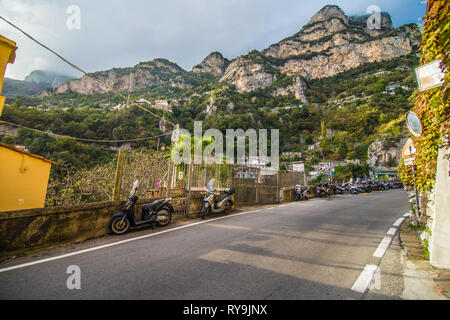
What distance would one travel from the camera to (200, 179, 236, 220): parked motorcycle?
709 cm

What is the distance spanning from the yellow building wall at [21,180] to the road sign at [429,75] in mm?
9606

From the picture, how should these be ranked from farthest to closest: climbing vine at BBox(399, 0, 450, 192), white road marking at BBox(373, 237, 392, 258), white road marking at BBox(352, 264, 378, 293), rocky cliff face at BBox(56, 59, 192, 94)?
rocky cliff face at BBox(56, 59, 192, 94)
white road marking at BBox(373, 237, 392, 258)
climbing vine at BBox(399, 0, 450, 192)
white road marking at BBox(352, 264, 378, 293)

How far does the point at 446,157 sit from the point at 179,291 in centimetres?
406

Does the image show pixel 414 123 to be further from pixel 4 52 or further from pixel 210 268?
pixel 4 52

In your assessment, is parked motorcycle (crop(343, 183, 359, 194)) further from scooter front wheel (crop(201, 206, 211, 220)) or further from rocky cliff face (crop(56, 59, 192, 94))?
rocky cliff face (crop(56, 59, 192, 94))

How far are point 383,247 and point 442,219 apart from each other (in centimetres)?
142

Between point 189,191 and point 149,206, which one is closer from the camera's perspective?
point 149,206

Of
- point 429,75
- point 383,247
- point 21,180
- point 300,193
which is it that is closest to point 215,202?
point 383,247

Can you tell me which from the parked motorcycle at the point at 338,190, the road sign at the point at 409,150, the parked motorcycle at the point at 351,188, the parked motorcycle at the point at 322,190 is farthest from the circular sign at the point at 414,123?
the parked motorcycle at the point at 351,188

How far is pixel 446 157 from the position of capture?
3023mm

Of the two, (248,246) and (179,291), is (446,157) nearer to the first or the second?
(248,246)

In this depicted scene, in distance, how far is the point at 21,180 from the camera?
6516mm

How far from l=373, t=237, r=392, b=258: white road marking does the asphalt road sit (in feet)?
0.32

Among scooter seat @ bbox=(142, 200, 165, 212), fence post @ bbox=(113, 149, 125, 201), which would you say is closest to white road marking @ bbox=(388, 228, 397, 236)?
scooter seat @ bbox=(142, 200, 165, 212)
